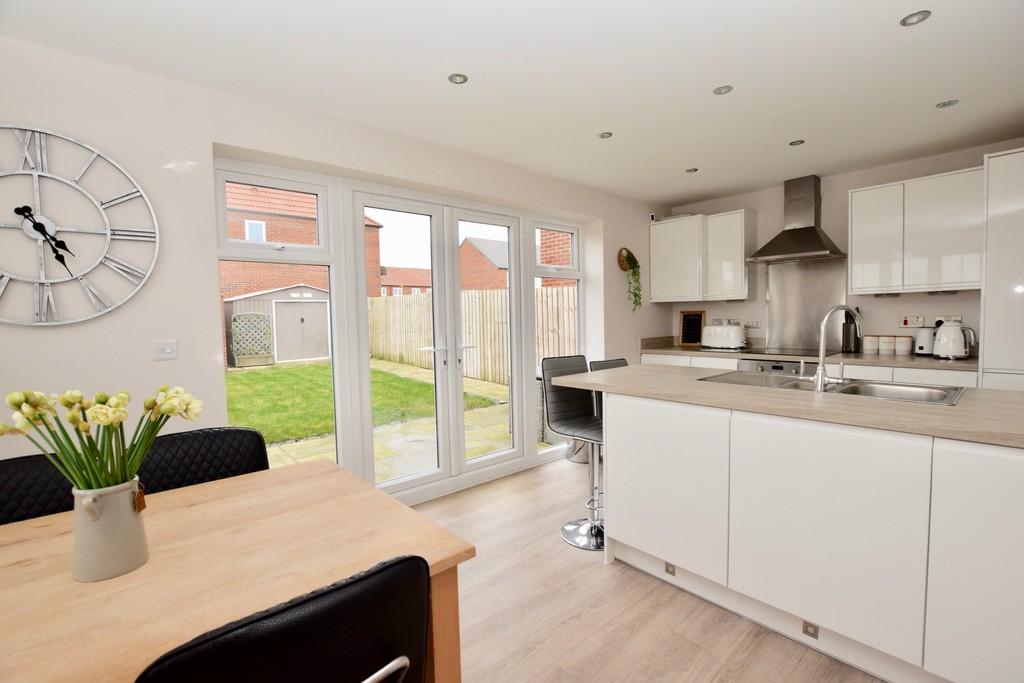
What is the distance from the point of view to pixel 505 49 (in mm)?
2018

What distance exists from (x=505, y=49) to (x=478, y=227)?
5.45ft

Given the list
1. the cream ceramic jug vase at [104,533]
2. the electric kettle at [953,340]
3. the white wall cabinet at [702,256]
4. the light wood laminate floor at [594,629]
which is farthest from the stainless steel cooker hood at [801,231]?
the cream ceramic jug vase at [104,533]

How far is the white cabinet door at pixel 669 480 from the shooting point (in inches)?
76.4

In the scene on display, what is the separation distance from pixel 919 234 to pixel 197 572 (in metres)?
4.49

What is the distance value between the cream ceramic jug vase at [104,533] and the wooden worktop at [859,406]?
176 cm

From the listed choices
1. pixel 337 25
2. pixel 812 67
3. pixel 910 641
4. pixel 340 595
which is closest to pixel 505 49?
pixel 337 25

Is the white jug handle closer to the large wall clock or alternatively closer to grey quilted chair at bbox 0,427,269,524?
grey quilted chair at bbox 0,427,269,524

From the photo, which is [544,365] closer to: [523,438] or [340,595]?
[523,438]

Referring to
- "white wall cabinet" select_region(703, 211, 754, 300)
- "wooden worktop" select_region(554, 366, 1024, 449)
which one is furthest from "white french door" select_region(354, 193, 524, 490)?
"white wall cabinet" select_region(703, 211, 754, 300)

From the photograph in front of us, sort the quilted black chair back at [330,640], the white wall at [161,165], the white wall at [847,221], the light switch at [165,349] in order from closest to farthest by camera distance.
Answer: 1. the quilted black chair back at [330,640]
2. the white wall at [161,165]
3. the light switch at [165,349]
4. the white wall at [847,221]

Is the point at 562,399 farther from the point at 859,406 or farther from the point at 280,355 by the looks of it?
the point at 280,355

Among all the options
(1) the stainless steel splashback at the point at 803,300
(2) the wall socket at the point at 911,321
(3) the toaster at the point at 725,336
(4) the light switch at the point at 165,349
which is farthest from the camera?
(3) the toaster at the point at 725,336

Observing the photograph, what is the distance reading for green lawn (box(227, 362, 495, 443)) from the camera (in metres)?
2.65

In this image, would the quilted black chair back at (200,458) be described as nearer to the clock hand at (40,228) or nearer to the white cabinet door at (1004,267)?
the clock hand at (40,228)
